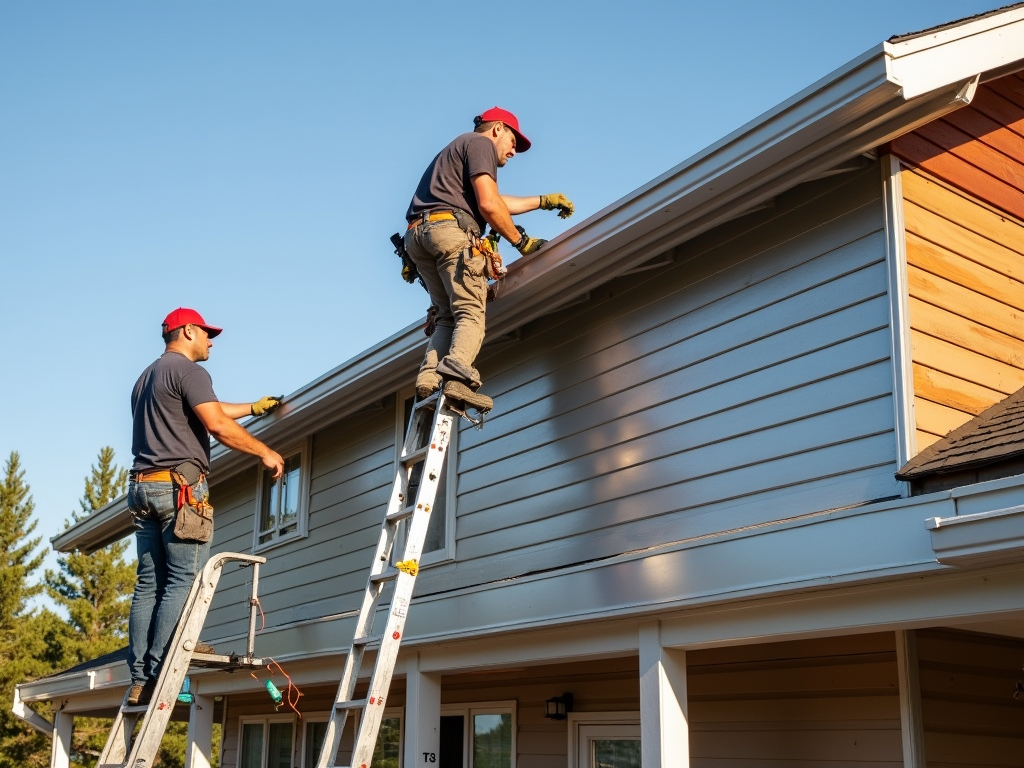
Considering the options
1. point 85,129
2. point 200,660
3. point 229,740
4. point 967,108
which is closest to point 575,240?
point 967,108

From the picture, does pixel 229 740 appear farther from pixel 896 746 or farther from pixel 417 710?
pixel 896 746

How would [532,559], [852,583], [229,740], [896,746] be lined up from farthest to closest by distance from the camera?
[229,740] < [532,559] < [896,746] < [852,583]

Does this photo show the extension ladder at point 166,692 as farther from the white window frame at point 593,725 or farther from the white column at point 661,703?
the white window frame at point 593,725

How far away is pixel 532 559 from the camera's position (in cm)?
697

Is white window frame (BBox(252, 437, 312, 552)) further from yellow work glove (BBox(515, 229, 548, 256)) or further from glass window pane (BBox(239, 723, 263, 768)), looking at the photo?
yellow work glove (BBox(515, 229, 548, 256))

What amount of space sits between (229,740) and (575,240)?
9.13 meters

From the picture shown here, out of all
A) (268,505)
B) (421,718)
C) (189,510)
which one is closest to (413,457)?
(189,510)

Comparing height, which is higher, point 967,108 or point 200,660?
point 967,108

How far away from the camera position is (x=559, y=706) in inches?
309

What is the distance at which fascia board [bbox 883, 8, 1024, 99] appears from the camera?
475 cm

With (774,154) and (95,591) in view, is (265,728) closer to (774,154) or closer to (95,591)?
(774,154)

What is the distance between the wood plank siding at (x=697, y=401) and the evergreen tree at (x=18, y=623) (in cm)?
2955

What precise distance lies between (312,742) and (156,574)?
6358mm

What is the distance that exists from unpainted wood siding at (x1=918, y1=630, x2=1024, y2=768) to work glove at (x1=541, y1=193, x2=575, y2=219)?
9.82 ft
